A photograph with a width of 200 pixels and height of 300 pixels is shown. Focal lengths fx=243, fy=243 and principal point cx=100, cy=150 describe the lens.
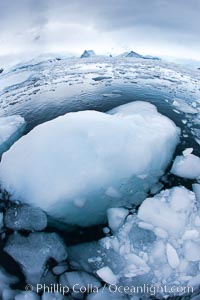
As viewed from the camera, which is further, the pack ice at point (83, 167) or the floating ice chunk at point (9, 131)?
the floating ice chunk at point (9, 131)

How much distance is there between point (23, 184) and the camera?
13.6 feet

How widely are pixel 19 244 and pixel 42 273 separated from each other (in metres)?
0.59

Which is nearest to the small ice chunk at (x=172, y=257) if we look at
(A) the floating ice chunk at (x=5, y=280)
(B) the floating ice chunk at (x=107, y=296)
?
(B) the floating ice chunk at (x=107, y=296)

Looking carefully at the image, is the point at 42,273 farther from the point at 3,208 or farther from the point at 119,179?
the point at 119,179

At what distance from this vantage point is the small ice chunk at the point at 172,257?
125 inches

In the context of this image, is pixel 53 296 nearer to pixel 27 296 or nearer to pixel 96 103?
pixel 27 296

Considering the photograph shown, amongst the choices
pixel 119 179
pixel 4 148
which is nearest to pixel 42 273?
pixel 119 179

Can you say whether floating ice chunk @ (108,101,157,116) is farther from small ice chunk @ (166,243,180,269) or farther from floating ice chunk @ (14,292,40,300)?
floating ice chunk @ (14,292,40,300)

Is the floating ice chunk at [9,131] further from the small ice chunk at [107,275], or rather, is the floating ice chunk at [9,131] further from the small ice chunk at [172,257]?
the small ice chunk at [172,257]

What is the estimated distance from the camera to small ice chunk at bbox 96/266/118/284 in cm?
312

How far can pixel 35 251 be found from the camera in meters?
3.39

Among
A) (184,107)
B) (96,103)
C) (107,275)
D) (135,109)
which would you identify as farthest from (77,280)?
(184,107)

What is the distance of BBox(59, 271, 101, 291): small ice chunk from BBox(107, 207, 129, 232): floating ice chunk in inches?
30.7

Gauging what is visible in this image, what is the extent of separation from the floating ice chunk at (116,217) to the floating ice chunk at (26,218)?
1025mm
